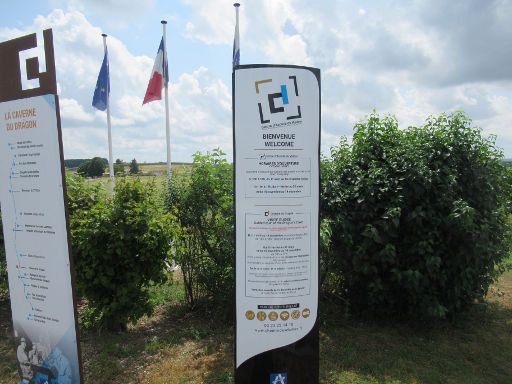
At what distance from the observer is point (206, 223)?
559 centimetres

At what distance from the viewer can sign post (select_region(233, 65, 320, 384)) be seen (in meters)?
3.16

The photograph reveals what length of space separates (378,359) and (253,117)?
127 inches

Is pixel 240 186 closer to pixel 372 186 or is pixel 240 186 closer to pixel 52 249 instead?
pixel 52 249

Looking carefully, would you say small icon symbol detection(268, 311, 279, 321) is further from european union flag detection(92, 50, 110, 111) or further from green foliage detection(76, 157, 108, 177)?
european union flag detection(92, 50, 110, 111)

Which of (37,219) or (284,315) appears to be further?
(284,315)

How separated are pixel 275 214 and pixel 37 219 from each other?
1.75 metres

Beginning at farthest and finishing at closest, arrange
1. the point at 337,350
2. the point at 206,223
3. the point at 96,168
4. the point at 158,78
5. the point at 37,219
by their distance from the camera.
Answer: the point at 96,168
the point at 158,78
the point at 206,223
the point at 337,350
the point at 37,219

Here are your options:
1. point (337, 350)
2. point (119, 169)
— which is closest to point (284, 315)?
point (337, 350)

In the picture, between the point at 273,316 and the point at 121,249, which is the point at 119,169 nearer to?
the point at 121,249

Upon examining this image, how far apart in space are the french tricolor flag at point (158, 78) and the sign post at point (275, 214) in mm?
9965

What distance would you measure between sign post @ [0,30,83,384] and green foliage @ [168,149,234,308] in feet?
7.47

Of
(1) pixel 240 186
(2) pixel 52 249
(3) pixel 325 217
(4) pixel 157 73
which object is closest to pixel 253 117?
(1) pixel 240 186

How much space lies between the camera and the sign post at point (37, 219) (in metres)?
2.90

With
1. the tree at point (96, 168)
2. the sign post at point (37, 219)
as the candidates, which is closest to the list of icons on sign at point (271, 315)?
the sign post at point (37, 219)
